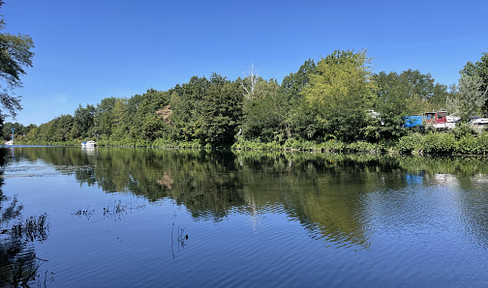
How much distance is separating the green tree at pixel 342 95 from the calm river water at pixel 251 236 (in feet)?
91.4

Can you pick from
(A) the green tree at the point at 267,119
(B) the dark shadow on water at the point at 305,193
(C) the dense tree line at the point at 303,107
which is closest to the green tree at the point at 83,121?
(C) the dense tree line at the point at 303,107

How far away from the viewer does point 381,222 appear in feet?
34.3

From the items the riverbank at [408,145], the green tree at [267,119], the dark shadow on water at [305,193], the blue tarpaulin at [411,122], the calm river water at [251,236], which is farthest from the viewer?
the green tree at [267,119]

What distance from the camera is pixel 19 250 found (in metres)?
8.52

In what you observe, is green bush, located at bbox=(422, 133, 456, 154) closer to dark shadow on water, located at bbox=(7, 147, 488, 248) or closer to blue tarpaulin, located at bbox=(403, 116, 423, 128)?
blue tarpaulin, located at bbox=(403, 116, 423, 128)

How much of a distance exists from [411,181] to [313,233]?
12134 millimetres

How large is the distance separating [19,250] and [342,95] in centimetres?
4503

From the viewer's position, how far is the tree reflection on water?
6672mm

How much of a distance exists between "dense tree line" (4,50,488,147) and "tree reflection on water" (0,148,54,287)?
24280 millimetres

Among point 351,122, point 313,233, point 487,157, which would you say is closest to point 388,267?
point 313,233

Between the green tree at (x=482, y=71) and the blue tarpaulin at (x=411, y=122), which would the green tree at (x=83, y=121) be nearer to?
the blue tarpaulin at (x=411, y=122)

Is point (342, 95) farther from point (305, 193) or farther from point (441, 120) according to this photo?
point (305, 193)

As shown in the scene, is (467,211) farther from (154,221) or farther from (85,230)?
(85,230)

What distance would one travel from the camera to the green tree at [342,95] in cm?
4475
